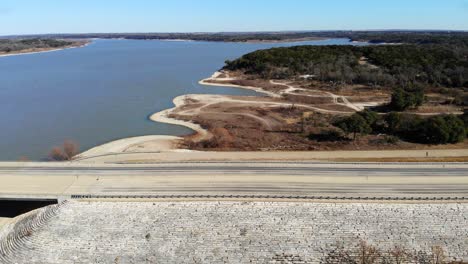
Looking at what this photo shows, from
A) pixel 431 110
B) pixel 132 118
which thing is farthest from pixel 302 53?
pixel 132 118

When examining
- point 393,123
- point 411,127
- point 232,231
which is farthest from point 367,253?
point 393,123

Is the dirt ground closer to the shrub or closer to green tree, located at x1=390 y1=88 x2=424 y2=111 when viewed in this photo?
green tree, located at x1=390 y1=88 x2=424 y2=111

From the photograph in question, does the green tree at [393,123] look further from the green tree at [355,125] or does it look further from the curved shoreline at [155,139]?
the curved shoreline at [155,139]

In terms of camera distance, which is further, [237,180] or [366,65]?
[366,65]

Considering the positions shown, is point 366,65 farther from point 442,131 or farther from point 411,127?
point 442,131

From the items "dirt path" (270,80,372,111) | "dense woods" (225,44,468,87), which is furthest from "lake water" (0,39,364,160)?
"dense woods" (225,44,468,87)

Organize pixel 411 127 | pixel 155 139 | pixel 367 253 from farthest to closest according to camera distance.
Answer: pixel 155 139, pixel 411 127, pixel 367 253
